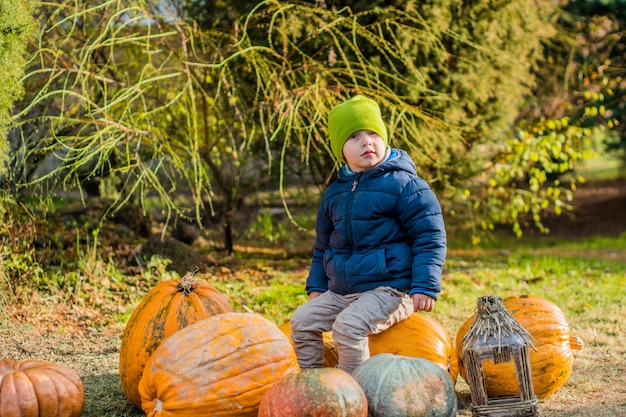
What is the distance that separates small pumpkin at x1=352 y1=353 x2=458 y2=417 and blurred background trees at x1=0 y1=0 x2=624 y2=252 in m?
2.49

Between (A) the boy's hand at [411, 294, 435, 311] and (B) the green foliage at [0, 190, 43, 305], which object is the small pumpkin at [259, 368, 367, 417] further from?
(B) the green foliage at [0, 190, 43, 305]

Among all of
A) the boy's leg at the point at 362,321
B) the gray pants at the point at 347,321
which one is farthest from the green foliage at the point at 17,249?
the boy's leg at the point at 362,321

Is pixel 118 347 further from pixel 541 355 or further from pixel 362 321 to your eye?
pixel 541 355

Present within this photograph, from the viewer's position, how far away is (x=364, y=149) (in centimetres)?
377

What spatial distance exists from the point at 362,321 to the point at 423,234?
51cm

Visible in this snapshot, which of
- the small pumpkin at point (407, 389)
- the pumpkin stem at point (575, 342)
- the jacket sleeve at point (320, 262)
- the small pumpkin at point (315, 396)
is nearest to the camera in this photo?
the small pumpkin at point (315, 396)

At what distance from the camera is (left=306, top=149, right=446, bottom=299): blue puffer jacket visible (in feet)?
11.6

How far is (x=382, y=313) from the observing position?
3.53 meters

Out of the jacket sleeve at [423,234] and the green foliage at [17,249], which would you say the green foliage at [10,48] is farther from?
the jacket sleeve at [423,234]

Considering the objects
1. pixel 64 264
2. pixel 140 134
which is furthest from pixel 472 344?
pixel 64 264

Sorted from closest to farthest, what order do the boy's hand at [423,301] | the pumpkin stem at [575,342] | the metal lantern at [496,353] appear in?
the metal lantern at [496,353] → the boy's hand at [423,301] → the pumpkin stem at [575,342]

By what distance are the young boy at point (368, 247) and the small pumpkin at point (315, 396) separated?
0.61 meters

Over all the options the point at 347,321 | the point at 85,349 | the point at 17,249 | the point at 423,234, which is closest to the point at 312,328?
the point at 347,321

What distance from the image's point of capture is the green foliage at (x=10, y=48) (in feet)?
14.1
